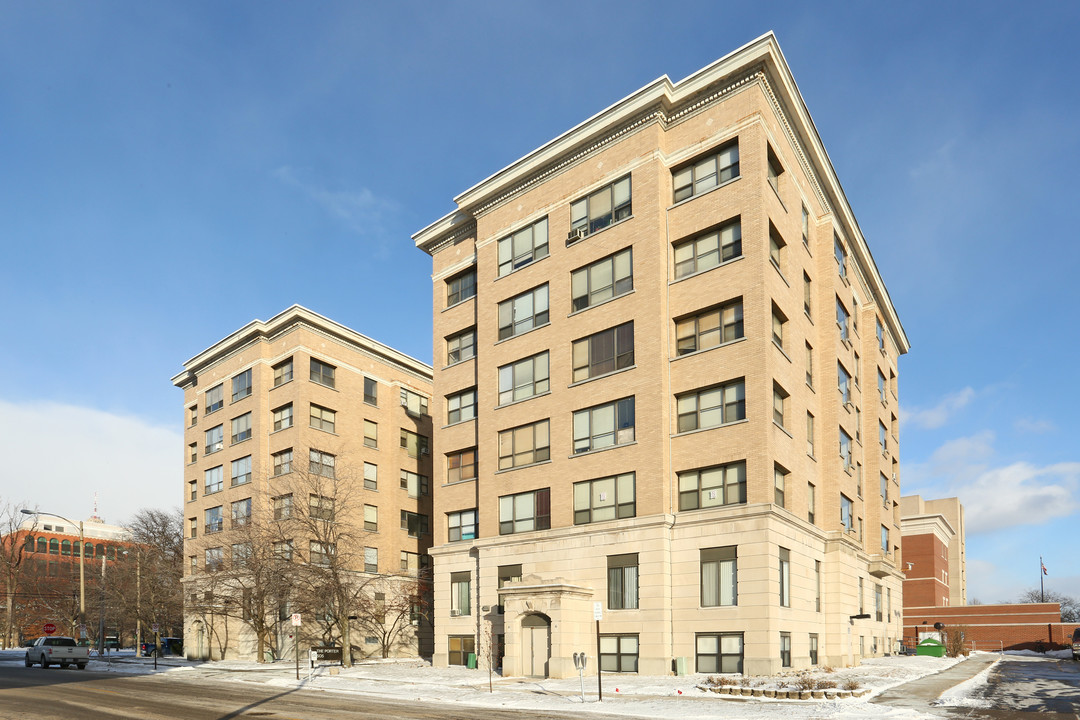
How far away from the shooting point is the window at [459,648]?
42.2 meters

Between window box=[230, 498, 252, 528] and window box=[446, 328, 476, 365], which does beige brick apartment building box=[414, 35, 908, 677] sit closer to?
window box=[446, 328, 476, 365]

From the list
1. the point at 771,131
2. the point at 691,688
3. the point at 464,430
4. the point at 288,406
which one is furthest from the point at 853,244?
the point at 288,406

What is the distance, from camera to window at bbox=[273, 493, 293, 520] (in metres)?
51.0

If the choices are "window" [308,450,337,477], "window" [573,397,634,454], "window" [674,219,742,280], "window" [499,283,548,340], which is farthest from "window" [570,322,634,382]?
"window" [308,450,337,477]

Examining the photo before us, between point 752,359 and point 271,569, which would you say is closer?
point 752,359

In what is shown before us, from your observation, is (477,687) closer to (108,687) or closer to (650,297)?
(108,687)

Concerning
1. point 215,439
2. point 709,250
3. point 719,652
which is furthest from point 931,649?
point 215,439

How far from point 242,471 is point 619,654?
37128 mm

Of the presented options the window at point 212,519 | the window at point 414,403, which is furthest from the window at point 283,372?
the window at point 212,519

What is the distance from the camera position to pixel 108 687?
32031 millimetres

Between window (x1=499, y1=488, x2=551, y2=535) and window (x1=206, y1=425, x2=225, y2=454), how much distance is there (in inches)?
1284

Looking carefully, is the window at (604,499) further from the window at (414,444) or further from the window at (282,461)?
the window at (414,444)

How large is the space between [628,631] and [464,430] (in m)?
15.4

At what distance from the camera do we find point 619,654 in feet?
→ 113
